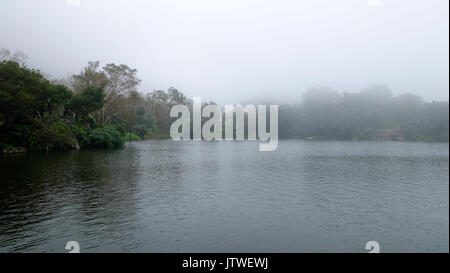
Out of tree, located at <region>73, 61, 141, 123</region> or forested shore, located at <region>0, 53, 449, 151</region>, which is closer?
forested shore, located at <region>0, 53, 449, 151</region>

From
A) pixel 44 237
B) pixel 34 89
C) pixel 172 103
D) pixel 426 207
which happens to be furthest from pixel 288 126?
pixel 44 237

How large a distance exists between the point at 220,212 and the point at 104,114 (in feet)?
162

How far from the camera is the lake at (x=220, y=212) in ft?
25.2

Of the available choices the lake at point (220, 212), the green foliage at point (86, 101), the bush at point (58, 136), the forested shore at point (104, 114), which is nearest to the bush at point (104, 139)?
the forested shore at point (104, 114)

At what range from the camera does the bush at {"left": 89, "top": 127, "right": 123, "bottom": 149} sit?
38.5 metres

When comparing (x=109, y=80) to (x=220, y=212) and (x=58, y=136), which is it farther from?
(x=220, y=212)

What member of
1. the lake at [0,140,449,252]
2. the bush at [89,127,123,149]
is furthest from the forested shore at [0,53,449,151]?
the lake at [0,140,449,252]

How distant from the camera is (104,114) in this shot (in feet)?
177

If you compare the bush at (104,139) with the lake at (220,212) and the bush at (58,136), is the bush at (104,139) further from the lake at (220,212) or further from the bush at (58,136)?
the lake at (220,212)

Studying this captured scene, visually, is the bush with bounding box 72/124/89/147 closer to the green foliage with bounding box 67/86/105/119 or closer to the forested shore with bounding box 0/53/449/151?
the forested shore with bounding box 0/53/449/151

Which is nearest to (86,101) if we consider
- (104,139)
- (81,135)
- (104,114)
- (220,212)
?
(81,135)

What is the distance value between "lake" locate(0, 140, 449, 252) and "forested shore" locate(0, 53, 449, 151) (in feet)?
53.6
